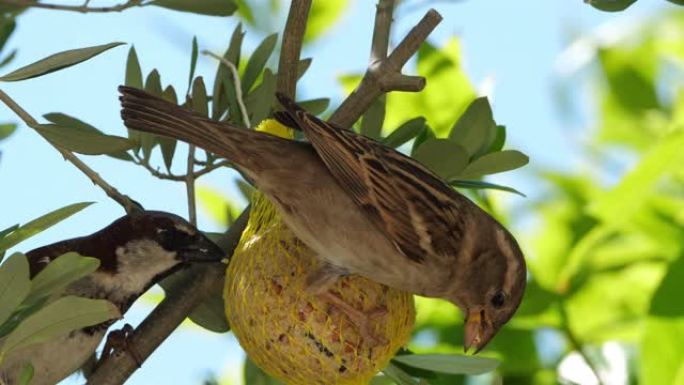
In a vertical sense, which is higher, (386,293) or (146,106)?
(146,106)

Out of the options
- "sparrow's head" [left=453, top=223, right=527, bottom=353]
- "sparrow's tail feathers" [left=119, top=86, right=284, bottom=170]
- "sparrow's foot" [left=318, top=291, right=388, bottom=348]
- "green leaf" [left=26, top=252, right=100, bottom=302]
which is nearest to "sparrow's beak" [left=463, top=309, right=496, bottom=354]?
"sparrow's head" [left=453, top=223, right=527, bottom=353]

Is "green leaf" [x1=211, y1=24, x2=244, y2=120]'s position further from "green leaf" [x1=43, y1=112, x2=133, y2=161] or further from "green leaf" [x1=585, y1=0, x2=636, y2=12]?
"green leaf" [x1=585, y1=0, x2=636, y2=12]

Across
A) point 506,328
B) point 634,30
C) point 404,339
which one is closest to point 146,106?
point 404,339

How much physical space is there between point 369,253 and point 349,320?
0.71 ft

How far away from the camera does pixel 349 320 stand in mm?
2266

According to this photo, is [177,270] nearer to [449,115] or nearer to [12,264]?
[449,115]

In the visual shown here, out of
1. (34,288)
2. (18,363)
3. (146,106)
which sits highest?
(146,106)

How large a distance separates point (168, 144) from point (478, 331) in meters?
0.72

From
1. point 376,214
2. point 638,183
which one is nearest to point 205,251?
point 376,214

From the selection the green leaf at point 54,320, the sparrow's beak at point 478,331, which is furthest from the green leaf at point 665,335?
the green leaf at point 54,320

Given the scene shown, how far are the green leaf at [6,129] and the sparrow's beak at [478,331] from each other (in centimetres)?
95

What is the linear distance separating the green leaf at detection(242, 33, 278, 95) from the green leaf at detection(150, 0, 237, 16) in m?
0.22

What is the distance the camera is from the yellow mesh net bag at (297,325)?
224 centimetres

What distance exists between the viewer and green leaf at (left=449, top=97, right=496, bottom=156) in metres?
2.29
